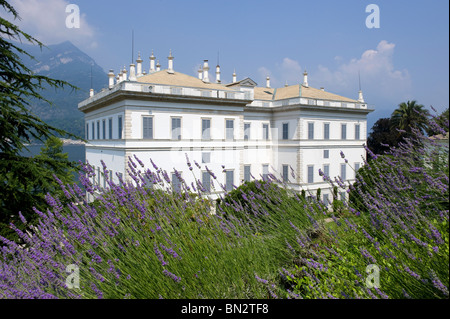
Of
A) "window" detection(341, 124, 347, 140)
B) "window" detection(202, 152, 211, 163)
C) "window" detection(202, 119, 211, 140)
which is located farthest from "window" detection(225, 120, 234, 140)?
"window" detection(341, 124, 347, 140)

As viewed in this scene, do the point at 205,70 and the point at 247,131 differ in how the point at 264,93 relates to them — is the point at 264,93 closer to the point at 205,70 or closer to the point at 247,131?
the point at 247,131

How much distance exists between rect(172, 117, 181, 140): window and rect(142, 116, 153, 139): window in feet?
5.08

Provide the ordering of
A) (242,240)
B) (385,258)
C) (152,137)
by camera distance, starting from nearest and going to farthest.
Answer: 1. (385,258)
2. (242,240)
3. (152,137)

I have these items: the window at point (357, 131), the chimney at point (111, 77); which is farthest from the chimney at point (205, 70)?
the window at point (357, 131)

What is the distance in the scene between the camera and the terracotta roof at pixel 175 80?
23.9 m

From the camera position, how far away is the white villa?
2212 centimetres

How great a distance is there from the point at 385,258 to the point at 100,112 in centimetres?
2735

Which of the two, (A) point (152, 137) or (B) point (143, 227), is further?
(A) point (152, 137)

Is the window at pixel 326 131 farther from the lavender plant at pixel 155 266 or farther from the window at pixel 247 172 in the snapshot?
the lavender plant at pixel 155 266

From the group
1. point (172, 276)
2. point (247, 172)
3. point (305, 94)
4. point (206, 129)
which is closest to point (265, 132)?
point (305, 94)

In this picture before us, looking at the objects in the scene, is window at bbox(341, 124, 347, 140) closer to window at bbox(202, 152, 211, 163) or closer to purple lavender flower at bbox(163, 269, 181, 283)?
window at bbox(202, 152, 211, 163)
